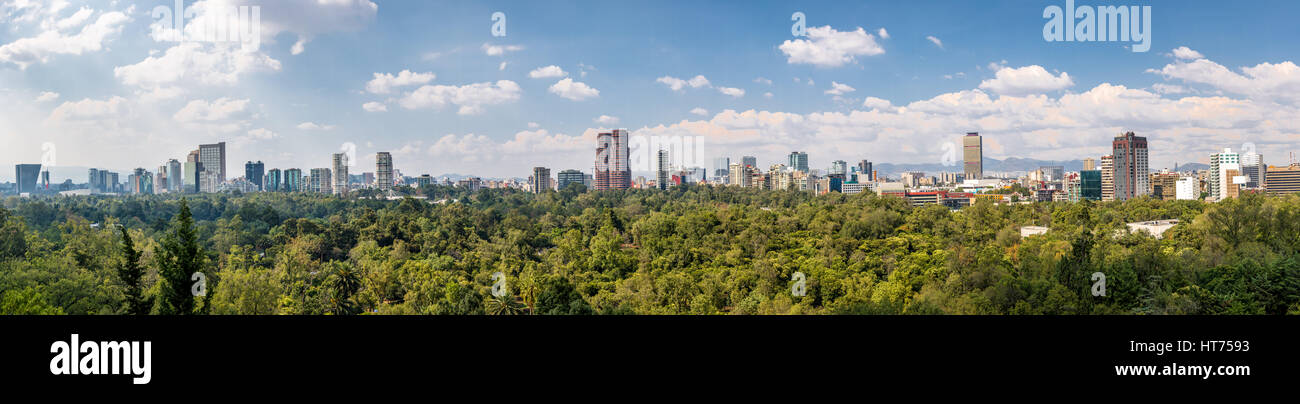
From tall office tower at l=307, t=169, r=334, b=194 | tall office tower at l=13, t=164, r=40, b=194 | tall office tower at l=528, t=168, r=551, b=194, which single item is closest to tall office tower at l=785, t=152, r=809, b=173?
tall office tower at l=13, t=164, r=40, b=194

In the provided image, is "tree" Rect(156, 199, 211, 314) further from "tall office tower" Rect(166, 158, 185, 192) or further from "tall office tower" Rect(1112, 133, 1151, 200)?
"tall office tower" Rect(1112, 133, 1151, 200)

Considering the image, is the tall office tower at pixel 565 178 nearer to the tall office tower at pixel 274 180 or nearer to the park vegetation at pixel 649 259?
the park vegetation at pixel 649 259

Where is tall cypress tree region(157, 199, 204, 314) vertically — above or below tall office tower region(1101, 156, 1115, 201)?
below

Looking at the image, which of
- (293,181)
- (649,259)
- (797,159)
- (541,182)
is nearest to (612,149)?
(649,259)

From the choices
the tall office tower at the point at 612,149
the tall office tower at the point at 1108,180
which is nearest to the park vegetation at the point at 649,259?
the tall office tower at the point at 612,149
